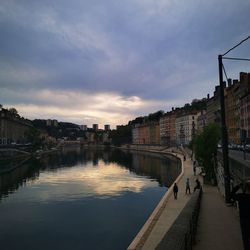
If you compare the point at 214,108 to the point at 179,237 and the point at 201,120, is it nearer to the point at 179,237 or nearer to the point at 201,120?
the point at 201,120

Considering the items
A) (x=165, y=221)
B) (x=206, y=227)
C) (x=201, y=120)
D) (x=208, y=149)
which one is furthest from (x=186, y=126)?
(x=206, y=227)

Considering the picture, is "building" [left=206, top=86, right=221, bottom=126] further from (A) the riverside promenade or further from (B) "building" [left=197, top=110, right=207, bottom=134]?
(A) the riverside promenade

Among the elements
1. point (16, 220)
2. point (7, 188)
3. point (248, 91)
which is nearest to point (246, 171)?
point (16, 220)

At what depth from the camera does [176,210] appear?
3066cm

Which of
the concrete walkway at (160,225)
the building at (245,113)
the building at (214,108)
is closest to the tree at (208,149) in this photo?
the concrete walkway at (160,225)

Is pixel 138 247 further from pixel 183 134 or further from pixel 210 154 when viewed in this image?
pixel 183 134

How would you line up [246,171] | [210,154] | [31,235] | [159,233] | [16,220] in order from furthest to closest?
[210,154] → [16,220] → [31,235] → [246,171] → [159,233]

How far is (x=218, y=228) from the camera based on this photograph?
68.5 feet

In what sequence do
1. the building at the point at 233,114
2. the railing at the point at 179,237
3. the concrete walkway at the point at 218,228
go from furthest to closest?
the building at the point at 233,114 → the concrete walkway at the point at 218,228 → the railing at the point at 179,237

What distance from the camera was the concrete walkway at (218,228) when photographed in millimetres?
17062

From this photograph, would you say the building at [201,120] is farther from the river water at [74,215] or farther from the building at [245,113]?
the river water at [74,215]

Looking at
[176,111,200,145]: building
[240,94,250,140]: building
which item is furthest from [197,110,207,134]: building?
[240,94,250,140]: building

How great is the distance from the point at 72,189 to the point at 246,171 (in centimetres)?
3748

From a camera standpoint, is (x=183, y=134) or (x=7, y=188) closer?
(x=7, y=188)
